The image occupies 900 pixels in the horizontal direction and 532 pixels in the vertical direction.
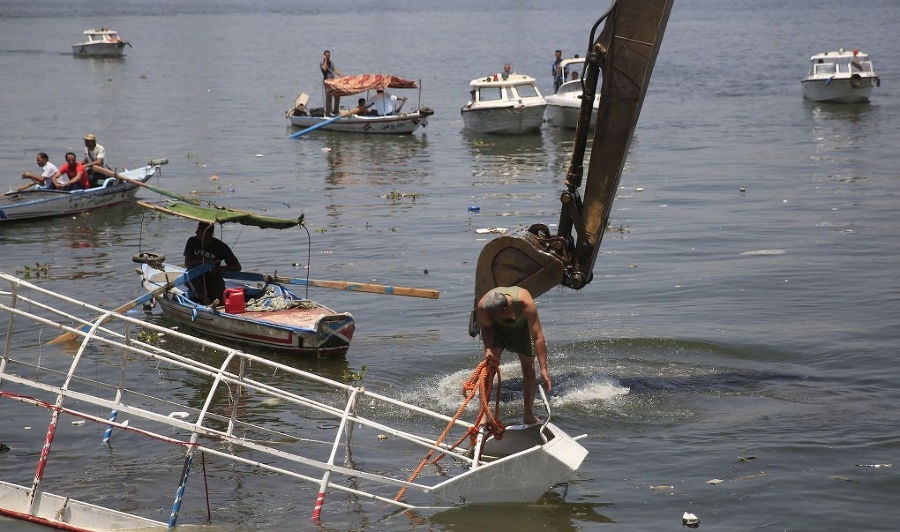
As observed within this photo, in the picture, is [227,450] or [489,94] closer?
[227,450]

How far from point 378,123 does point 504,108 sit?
446 centimetres

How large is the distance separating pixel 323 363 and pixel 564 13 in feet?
385

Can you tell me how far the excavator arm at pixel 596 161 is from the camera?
1223 cm

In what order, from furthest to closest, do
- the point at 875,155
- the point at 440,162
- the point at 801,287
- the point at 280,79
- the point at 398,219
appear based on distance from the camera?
the point at 280,79 → the point at 440,162 → the point at 875,155 → the point at 398,219 → the point at 801,287

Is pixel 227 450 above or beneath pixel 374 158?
beneath

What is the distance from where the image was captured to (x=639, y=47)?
1230 cm

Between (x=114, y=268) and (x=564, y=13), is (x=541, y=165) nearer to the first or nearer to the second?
(x=114, y=268)

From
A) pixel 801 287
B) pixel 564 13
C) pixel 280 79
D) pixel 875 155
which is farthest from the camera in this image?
pixel 564 13

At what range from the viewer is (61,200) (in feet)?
81.0

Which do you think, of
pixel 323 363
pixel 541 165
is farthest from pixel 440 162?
pixel 323 363

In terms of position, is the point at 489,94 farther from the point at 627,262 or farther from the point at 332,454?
the point at 332,454

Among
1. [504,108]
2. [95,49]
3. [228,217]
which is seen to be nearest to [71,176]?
[228,217]

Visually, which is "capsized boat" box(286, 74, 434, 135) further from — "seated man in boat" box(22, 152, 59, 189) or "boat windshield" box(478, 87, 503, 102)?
"seated man in boat" box(22, 152, 59, 189)

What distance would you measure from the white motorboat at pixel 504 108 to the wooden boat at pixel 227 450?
79.8 ft
